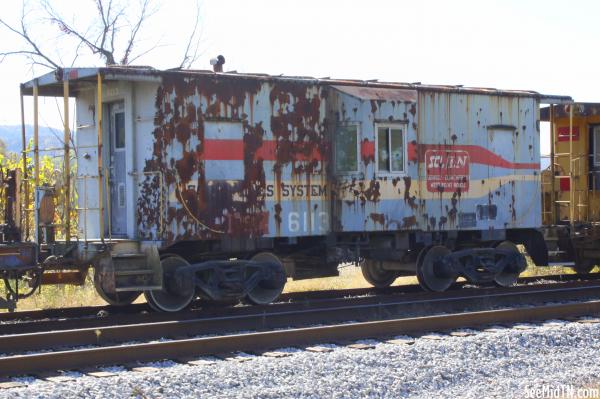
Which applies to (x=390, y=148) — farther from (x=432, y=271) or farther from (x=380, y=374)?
(x=380, y=374)

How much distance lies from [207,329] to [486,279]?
6478 mm

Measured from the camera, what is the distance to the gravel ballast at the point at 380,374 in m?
7.86

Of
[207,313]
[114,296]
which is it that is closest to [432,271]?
[207,313]

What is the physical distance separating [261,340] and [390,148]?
5803 millimetres

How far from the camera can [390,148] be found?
1465 cm

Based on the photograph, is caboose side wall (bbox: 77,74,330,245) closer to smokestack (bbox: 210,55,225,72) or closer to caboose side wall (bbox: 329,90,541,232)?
caboose side wall (bbox: 329,90,541,232)

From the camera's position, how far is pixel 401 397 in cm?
808

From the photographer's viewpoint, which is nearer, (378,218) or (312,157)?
(312,157)

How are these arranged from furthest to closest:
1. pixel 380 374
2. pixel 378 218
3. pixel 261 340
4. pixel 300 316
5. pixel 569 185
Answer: pixel 569 185 < pixel 378 218 < pixel 300 316 < pixel 261 340 < pixel 380 374

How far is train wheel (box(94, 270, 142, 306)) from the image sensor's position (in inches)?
486

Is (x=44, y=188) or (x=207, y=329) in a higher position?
(x=44, y=188)

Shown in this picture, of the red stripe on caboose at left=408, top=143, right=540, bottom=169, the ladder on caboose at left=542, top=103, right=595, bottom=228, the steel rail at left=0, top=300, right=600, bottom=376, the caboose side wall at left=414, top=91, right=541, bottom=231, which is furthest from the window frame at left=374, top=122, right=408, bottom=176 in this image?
the ladder on caboose at left=542, top=103, right=595, bottom=228

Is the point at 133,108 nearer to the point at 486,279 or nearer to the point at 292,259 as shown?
the point at 292,259

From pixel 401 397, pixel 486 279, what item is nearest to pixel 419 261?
pixel 486 279
